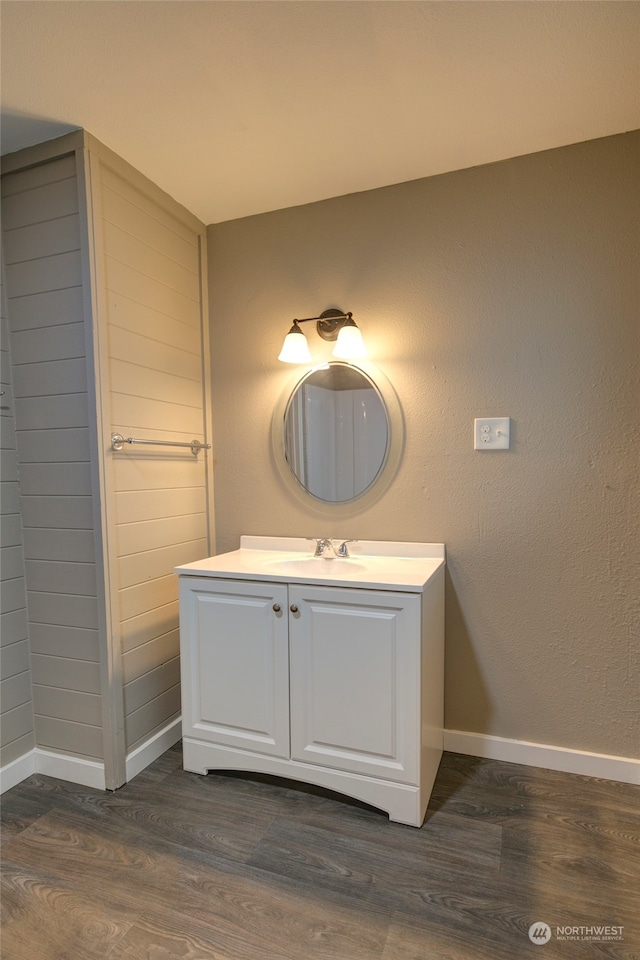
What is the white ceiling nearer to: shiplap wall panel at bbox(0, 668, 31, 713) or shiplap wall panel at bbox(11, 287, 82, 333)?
shiplap wall panel at bbox(11, 287, 82, 333)

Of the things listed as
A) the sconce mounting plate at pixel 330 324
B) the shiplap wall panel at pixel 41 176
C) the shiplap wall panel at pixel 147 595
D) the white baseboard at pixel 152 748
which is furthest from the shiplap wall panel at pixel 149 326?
the white baseboard at pixel 152 748

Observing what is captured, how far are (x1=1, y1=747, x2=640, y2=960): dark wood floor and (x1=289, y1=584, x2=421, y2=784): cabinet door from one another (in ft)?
0.62

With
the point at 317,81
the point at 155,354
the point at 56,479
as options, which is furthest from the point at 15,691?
the point at 317,81

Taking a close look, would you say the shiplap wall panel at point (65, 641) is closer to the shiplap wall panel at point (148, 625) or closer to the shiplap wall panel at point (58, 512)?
the shiplap wall panel at point (148, 625)

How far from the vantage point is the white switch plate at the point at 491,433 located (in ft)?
5.83

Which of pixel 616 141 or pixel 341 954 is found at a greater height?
pixel 616 141

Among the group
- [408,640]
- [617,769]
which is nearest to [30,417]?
[408,640]

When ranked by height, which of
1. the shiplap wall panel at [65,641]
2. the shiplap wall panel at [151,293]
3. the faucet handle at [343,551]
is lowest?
the shiplap wall panel at [65,641]

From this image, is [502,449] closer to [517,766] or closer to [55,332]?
[517,766]

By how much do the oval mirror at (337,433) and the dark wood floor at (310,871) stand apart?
111cm

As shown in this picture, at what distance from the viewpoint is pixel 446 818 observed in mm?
1520

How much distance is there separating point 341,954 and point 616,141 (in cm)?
241

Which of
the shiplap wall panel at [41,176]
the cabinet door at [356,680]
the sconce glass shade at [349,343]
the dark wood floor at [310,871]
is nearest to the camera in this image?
the dark wood floor at [310,871]

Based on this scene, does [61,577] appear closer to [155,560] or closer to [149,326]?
[155,560]
